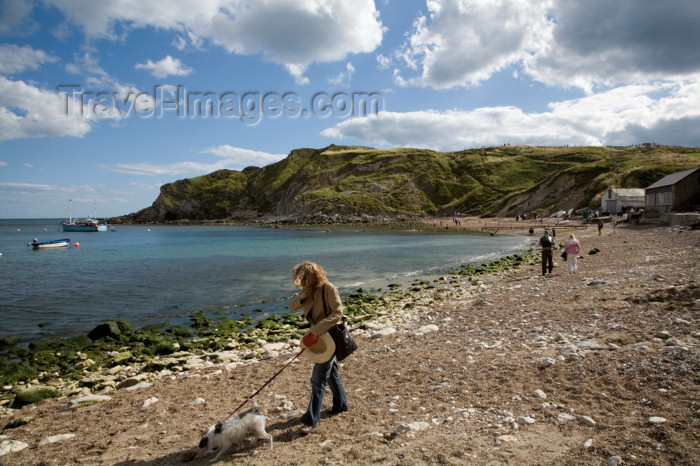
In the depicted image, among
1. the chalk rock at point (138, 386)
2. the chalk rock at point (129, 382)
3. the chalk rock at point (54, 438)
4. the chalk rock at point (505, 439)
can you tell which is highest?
the chalk rock at point (505, 439)

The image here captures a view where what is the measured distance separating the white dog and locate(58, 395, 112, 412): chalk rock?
4.50m

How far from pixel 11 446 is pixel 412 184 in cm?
13529

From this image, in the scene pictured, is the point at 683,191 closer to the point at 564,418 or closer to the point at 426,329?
the point at 426,329

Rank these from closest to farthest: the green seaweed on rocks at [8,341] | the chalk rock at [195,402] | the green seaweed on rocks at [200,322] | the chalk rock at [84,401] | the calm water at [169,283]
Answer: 1. the chalk rock at [195,402]
2. the chalk rock at [84,401]
3. the green seaweed on rocks at [8,341]
4. the green seaweed on rocks at [200,322]
5. the calm water at [169,283]

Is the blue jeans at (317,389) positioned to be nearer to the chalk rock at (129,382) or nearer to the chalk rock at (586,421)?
the chalk rock at (586,421)

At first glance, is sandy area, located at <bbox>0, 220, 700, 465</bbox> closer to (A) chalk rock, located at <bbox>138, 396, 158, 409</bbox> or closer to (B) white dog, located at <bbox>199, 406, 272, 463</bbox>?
(A) chalk rock, located at <bbox>138, 396, 158, 409</bbox>

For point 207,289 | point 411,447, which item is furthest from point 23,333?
point 411,447

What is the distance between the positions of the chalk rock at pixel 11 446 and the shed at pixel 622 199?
78005mm

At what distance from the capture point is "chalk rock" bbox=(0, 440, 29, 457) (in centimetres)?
658

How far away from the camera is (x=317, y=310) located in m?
6.07

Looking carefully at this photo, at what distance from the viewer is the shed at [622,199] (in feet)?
226

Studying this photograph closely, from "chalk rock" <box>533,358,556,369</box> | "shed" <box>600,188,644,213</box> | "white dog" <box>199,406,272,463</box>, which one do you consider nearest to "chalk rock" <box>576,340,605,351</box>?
"chalk rock" <box>533,358,556,369</box>

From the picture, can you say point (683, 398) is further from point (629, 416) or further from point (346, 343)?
point (346, 343)

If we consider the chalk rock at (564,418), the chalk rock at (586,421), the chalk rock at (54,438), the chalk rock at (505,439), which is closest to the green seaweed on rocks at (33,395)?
the chalk rock at (54,438)
